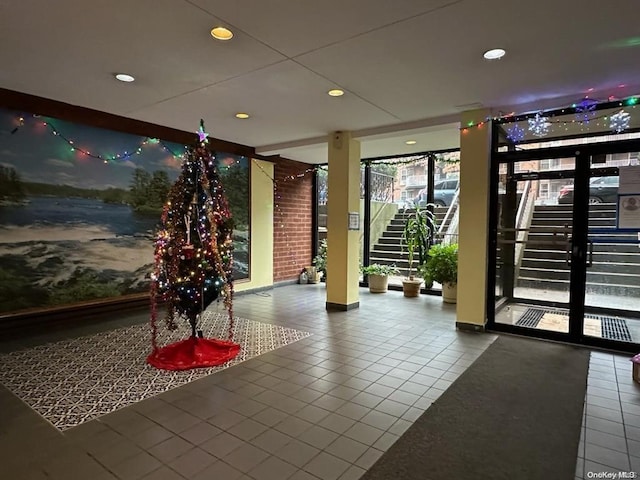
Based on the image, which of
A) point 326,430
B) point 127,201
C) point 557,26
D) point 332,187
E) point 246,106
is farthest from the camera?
point 332,187

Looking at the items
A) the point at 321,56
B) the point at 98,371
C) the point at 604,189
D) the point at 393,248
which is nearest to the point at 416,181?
the point at 393,248

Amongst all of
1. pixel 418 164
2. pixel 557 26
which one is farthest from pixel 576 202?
pixel 418 164

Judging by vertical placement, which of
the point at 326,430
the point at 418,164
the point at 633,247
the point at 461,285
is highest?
the point at 418,164

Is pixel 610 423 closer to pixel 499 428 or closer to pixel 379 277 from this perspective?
pixel 499 428

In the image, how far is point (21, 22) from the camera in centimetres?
263

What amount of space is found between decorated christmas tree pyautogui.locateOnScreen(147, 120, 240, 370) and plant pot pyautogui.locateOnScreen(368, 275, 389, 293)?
12.7 ft

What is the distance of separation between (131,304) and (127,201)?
54.7 inches

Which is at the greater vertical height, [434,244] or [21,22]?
[21,22]

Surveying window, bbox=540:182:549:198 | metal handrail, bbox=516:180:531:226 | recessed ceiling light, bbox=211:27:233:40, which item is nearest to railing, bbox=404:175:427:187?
metal handrail, bbox=516:180:531:226

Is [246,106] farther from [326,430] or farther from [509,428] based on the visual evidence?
[509,428]

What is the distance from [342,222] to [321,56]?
2.78 metres

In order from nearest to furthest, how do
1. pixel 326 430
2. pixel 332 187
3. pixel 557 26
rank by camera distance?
pixel 326 430 < pixel 557 26 < pixel 332 187

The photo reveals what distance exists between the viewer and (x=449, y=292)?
6164 mm

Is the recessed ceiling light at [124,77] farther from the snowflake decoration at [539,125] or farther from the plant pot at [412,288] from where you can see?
the plant pot at [412,288]
